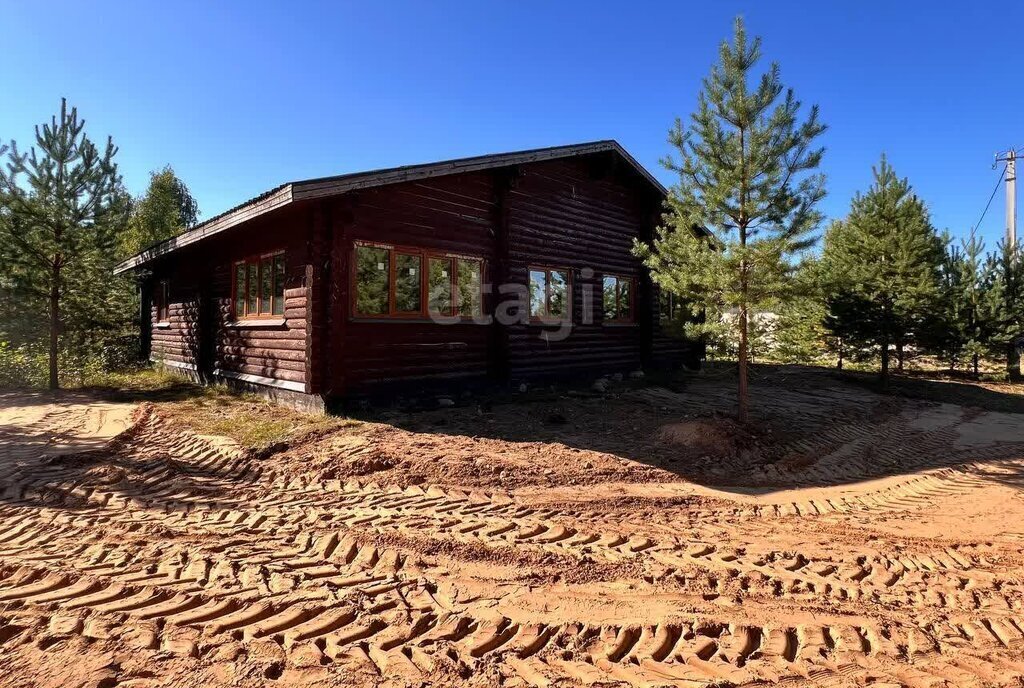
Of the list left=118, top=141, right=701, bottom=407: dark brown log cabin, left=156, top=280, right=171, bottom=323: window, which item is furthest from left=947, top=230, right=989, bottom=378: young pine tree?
left=156, top=280, right=171, bottom=323: window

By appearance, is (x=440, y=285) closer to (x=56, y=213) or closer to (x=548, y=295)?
(x=548, y=295)

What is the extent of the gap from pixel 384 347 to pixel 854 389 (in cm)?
1279

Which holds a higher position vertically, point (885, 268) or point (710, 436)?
point (885, 268)

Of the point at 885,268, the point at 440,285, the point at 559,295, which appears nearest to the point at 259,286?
the point at 440,285

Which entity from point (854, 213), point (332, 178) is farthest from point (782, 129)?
point (854, 213)

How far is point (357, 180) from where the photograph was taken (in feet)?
27.6

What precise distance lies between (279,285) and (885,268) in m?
18.0

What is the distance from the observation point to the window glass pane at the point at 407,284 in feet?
32.3

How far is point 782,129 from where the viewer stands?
822cm

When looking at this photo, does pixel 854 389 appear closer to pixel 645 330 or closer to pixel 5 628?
pixel 645 330

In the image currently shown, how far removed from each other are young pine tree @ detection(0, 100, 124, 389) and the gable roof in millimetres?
1426

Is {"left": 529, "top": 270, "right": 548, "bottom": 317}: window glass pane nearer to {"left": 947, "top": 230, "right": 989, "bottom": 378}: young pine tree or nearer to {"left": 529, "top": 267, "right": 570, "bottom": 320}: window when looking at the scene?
{"left": 529, "top": 267, "right": 570, "bottom": 320}: window

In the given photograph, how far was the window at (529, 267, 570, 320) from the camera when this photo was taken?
40.3 ft

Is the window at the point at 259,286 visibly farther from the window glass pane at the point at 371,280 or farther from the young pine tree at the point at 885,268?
the young pine tree at the point at 885,268
